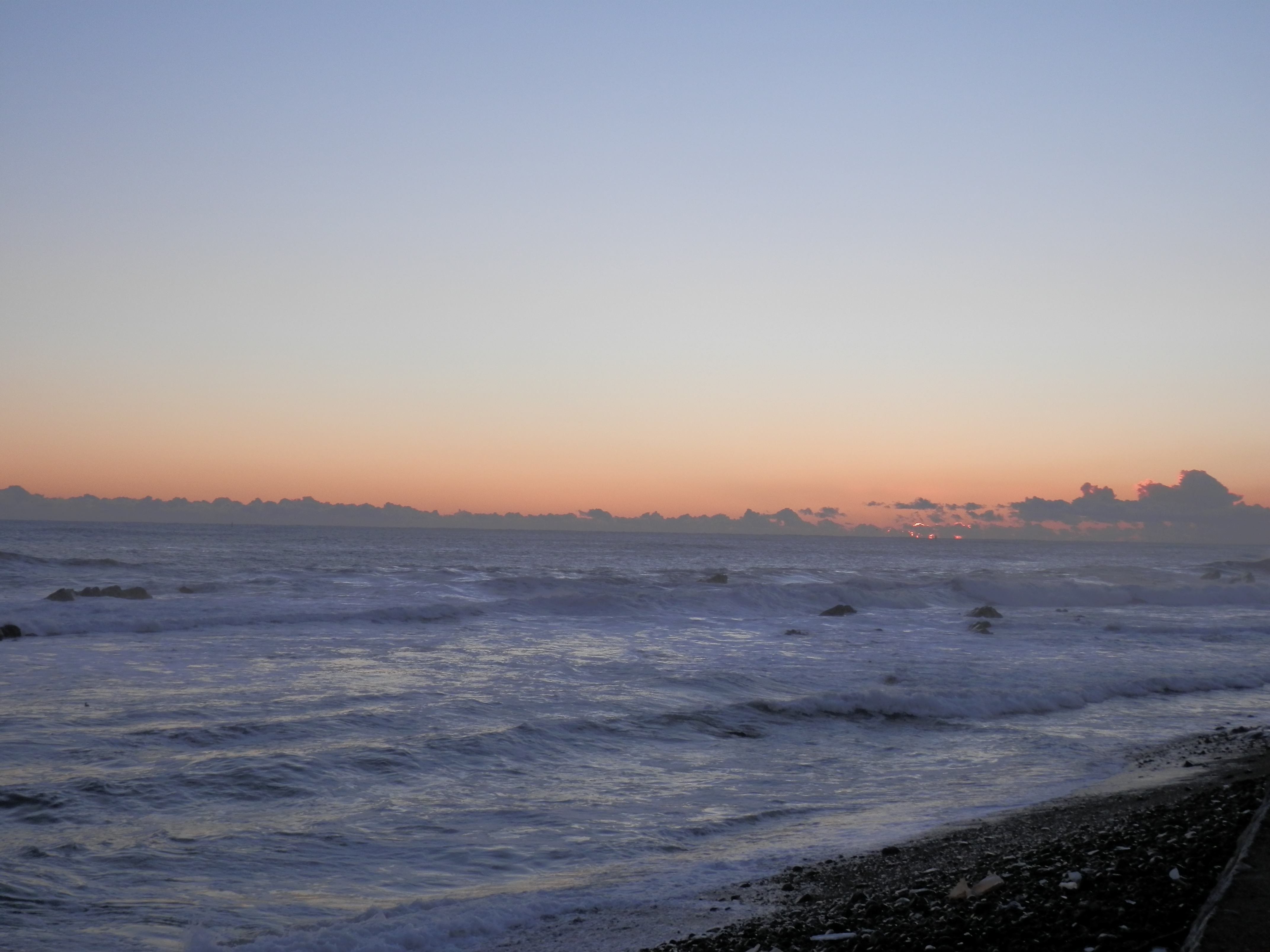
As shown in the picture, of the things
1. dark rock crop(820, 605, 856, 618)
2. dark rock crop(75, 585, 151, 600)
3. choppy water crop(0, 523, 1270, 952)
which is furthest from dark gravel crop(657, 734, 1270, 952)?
dark rock crop(75, 585, 151, 600)

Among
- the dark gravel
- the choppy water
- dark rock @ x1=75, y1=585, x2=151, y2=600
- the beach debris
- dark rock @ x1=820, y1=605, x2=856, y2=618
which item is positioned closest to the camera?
the dark gravel

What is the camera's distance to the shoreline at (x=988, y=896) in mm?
5672

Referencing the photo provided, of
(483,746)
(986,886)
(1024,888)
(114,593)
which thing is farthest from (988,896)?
(114,593)

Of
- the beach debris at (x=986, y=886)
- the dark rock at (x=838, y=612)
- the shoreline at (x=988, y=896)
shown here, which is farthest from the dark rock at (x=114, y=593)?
the beach debris at (x=986, y=886)

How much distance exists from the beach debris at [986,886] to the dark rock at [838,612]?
1403 inches

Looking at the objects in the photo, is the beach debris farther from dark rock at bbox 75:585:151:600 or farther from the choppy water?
dark rock at bbox 75:585:151:600

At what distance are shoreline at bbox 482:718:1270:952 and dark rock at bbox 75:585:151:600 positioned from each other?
3559cm

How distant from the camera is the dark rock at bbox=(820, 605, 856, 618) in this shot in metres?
42.3

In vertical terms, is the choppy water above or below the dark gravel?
below

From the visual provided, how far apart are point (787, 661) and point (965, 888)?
18509mm

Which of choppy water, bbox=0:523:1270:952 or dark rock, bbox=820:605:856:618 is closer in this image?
choppy water, bbox=0:523:1270:952

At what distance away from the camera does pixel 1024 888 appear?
674 centimetres

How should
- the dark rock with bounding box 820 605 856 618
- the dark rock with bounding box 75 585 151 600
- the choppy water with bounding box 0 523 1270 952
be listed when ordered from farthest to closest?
the dark rock with bounding box 820 605 856 618 < the dark rock with bounding box 75 585 151 600 < the choppy water with bounding box 0 523 1270 952

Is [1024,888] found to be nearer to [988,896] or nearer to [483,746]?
[988,896]
